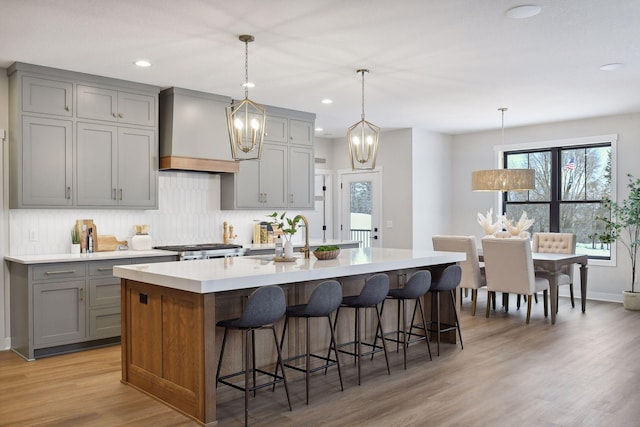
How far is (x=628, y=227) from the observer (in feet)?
23.9

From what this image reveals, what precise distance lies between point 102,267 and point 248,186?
219 centimetres

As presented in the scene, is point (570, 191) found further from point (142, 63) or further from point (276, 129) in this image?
point (142, 63)

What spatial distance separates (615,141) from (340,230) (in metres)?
4.42

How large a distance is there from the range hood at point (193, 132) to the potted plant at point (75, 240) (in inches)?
42.8

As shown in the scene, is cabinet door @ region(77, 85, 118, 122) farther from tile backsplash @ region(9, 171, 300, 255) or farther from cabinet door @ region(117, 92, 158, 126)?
tile backsplash @ region(9, 171, 300, 255)

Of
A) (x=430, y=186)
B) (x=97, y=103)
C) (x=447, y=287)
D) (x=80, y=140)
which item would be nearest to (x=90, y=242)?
(x=80, y=140)

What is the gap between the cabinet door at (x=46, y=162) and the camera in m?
4.88

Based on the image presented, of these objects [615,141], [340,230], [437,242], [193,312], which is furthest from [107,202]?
[615,141]

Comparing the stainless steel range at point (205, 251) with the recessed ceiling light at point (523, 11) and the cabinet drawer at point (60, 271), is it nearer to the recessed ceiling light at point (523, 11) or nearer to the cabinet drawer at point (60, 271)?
the cabinet drawer at point (60, 271)

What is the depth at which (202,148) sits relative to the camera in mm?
6000

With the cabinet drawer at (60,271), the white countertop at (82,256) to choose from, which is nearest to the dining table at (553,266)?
the white countertop at (82,256)

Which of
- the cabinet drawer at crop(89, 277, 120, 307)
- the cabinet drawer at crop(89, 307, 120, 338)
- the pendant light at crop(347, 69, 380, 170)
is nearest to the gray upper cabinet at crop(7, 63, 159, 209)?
the cabinet drawer at crop(89, 277, 120, 307)

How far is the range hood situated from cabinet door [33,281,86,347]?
1614mm

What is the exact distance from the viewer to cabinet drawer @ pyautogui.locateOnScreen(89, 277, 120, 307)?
4.96 m
